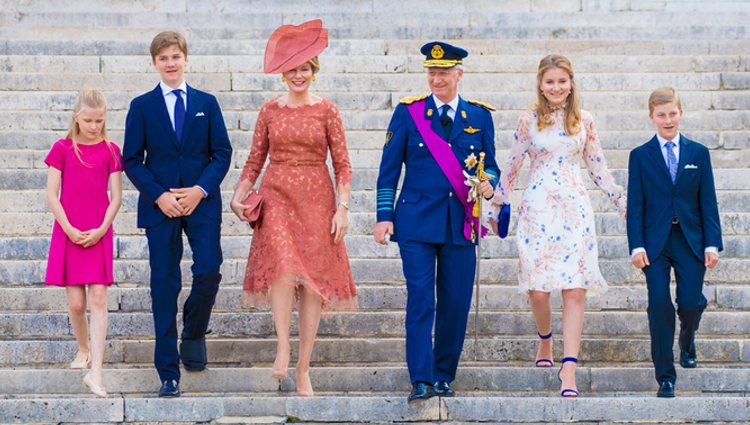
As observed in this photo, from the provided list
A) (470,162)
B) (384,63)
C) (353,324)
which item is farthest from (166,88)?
(384,63)

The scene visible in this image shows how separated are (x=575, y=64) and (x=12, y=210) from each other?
17.6 ft

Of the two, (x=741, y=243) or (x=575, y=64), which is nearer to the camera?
(x=741, y=243)

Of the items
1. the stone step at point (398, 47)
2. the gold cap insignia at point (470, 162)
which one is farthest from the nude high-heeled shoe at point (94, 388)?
the stone step at point (398, 47)

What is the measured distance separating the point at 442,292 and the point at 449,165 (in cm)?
68

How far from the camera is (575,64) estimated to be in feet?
44.6

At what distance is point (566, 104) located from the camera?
844cm

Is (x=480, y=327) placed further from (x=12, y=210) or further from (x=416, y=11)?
(x=416, y=11)

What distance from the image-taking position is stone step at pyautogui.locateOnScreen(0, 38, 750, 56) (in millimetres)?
13602

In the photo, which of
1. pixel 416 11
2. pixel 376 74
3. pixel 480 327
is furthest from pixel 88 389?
pixel 416 11

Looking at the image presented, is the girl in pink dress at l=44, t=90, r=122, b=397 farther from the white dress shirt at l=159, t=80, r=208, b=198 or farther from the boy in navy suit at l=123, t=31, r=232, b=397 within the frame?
the white dress shirt at l=159, t=80, r=208, b=198

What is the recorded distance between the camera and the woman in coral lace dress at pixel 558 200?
→ 8273 millimetres

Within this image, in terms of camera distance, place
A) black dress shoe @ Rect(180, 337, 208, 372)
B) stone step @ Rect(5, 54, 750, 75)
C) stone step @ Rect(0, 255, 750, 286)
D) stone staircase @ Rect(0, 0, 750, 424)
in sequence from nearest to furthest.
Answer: stone staircase @ Rect(0, 0, 750, 424), black dress shoe @ Rect(180, 337, 208, 372), stone step @ Rect(0, 255, 750, 286), stone step @ Rect(5, 54, 750, 75)

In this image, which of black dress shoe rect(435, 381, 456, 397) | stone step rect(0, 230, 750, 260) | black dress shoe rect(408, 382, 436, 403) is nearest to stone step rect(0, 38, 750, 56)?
stone step rect(0, 230, 750, 260)

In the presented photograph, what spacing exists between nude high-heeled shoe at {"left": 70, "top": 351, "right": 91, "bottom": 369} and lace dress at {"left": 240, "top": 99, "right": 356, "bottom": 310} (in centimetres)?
109
